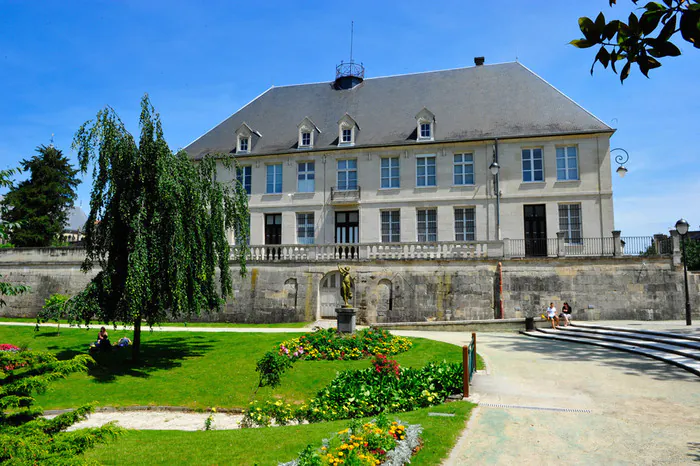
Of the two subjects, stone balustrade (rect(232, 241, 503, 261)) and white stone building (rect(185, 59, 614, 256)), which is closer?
stone balustrade (rect(232, 241, 503, 261))

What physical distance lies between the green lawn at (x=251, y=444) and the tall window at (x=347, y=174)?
2276 cm

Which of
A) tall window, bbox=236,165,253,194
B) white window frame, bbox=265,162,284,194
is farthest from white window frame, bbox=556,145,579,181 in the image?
tall window, bbox=236,165,253,194

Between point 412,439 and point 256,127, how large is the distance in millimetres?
30999

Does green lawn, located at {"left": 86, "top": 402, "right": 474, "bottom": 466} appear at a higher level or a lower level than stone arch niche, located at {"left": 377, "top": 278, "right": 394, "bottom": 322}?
lower

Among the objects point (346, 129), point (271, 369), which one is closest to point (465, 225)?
point (346, 129)

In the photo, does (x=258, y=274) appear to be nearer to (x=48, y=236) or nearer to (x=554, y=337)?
(x=554, y=337)

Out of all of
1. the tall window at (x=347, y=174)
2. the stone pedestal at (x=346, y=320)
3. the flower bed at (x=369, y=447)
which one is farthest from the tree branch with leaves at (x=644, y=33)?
the tall window at (x=347, y=174)

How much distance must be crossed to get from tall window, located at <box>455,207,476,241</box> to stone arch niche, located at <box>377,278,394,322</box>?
21.1ft

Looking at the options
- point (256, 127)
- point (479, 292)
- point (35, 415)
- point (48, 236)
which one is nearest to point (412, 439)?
point (35, 415)

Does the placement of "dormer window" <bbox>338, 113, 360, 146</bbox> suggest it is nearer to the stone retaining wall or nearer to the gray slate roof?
the gray slate roof

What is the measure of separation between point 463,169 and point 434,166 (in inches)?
71.5

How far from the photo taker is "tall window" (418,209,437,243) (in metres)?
29.5

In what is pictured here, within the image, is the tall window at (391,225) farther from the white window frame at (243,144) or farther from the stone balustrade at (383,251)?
the white window frame at (243,144)

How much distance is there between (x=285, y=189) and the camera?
104ft
